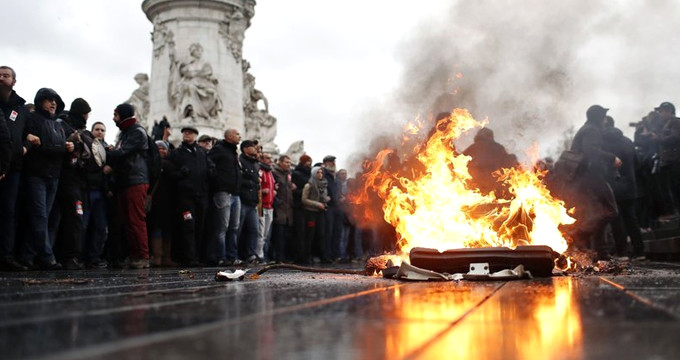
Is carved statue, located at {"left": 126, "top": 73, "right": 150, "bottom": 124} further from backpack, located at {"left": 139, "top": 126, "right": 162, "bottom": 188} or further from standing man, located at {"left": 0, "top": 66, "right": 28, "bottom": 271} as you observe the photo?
Result: standing man, located at {"left": 0, "top": 66, "right": 28, "bottom": 271}

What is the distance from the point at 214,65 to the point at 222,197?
13513 millimetres

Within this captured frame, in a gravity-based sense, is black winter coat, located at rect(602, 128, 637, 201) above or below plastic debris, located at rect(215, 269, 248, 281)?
above

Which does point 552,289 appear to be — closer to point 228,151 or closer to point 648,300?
point 648,300

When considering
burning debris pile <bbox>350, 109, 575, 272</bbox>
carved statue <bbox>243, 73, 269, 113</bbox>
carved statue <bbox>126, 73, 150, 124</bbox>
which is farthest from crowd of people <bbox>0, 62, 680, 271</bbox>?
carved statue <bbox>126, 73, 150, 124</bbox>

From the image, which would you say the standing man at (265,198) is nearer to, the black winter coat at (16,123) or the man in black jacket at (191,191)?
the man in black jacket at (191,191)

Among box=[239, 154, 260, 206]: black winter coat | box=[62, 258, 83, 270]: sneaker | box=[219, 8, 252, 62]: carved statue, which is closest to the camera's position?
box=[62, 258, 83, 270]: sneaker

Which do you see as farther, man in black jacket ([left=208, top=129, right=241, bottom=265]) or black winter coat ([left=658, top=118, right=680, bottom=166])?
black winter coat ([left=658, top=118, right=680, bottom=166])

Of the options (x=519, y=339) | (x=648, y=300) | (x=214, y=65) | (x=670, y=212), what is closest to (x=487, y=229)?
(x=648, y=300)

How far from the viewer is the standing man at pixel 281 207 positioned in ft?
43.5

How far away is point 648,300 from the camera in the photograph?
2918 mm

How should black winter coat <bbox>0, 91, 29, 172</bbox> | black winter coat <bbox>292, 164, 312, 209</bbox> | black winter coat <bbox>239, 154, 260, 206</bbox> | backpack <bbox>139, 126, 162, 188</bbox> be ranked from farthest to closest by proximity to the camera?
black winter coat <bbox>292, 164, 312, 209</bbox> < black winter coat <bbox>239, 154, 260, 206</bbox> < backpack <bbox>139, 126, 162, 188</bbox> < black winter coat <bbox>0, 91, 29, 172</bbox>

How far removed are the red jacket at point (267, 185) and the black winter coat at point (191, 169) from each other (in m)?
1.83

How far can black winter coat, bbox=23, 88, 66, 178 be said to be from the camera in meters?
7.64

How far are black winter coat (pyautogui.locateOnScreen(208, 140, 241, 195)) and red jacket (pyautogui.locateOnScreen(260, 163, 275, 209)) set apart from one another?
1382 millimetres
